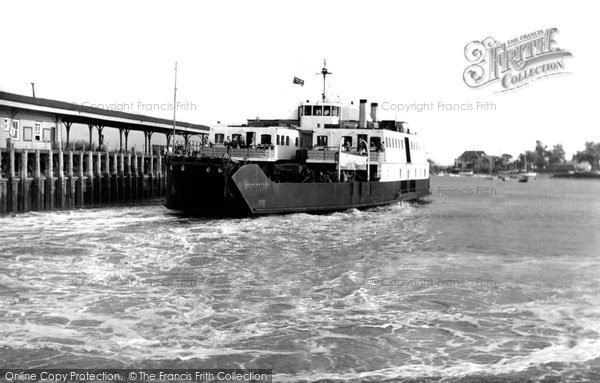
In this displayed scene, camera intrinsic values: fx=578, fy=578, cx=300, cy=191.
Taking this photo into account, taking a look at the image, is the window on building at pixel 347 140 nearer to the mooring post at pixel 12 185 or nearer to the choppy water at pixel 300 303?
the choppy water at pixel 300 303

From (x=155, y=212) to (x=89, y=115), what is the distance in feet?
35.7

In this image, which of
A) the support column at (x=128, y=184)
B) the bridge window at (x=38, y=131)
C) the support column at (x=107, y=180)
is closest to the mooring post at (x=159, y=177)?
the support column at (x=128, y=184)

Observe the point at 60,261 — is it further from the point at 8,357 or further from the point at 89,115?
the point at 89,115

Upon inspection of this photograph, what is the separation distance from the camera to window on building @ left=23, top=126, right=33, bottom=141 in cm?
3300

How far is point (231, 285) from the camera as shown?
13.4 meters

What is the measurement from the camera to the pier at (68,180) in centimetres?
2790

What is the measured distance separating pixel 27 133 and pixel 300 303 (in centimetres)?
2720

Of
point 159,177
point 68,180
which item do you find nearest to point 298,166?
point 68,180

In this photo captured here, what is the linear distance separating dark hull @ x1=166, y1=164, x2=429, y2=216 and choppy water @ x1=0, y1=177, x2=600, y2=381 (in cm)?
318

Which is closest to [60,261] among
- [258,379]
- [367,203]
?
[258,379]

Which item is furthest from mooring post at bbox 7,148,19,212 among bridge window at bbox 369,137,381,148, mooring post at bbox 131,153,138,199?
bridge window at bbox 369,137,381,148

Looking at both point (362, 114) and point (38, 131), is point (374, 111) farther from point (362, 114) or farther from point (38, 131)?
point (38, 131)

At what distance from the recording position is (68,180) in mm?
32000

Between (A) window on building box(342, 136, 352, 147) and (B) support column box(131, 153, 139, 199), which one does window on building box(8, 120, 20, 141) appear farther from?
(A) window on building box(342, 136, 352, 147)
